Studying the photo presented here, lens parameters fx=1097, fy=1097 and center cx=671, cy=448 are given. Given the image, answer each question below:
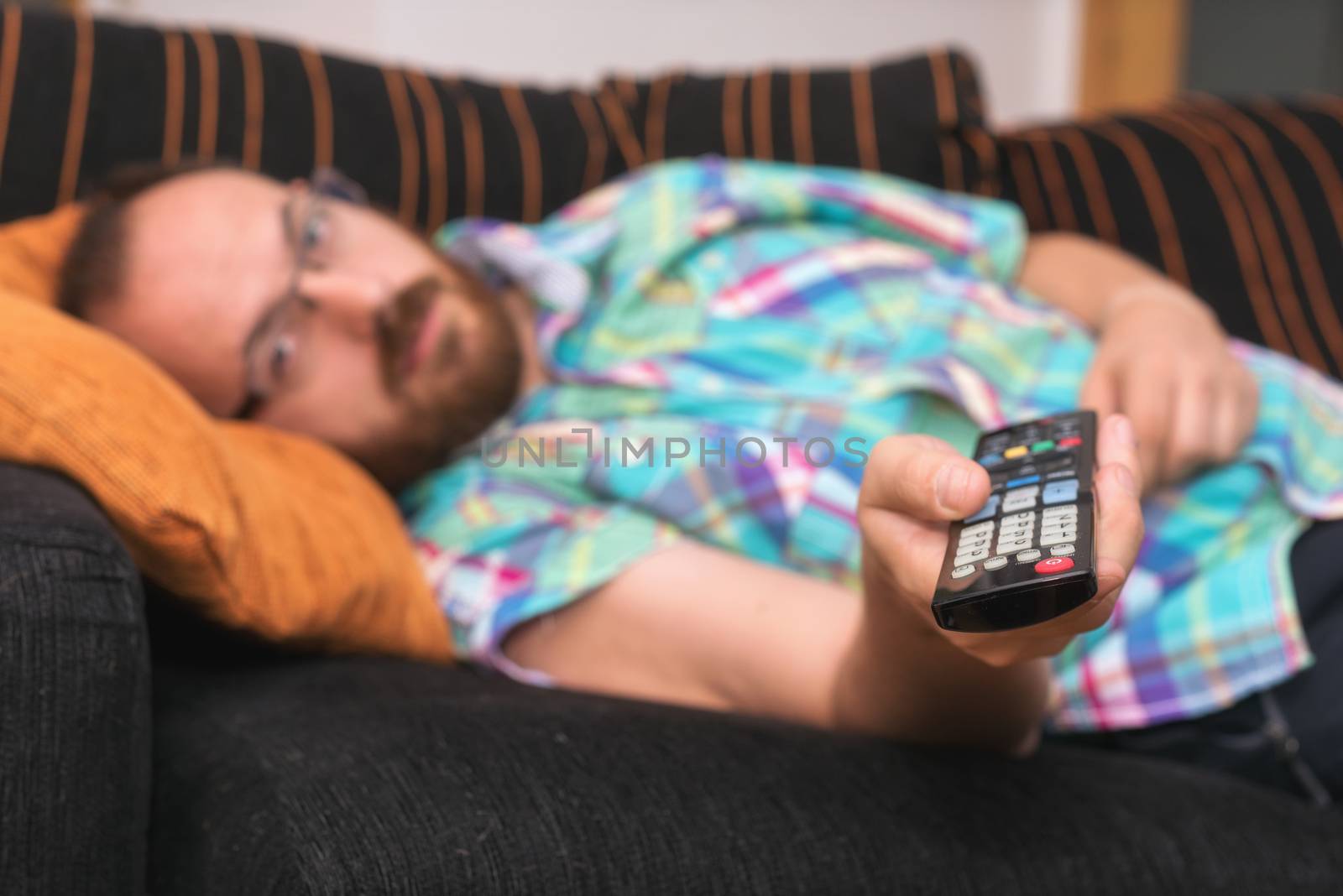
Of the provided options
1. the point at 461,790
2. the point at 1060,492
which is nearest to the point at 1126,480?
the point at 1060,492

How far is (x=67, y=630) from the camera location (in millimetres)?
448

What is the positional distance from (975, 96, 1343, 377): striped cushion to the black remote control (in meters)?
0.81

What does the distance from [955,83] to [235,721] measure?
3.31ft

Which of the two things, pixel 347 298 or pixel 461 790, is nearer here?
pixel 461 790

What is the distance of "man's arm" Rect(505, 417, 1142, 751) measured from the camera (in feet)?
1.35

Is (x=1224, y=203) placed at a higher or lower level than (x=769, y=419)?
higher

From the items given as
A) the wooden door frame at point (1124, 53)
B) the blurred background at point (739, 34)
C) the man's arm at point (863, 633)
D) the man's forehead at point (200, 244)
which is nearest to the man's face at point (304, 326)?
the man's forehead at point (200, 244)

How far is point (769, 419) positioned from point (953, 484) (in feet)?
1.31

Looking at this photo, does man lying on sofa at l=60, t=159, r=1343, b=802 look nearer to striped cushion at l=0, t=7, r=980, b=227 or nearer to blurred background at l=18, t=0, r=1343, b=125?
striped cushion at l=0, t=7, r=980, b=227

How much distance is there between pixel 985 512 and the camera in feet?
1.41

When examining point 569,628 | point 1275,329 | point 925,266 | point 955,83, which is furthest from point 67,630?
point 1275,329

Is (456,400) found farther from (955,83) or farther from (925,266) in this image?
(955,83)

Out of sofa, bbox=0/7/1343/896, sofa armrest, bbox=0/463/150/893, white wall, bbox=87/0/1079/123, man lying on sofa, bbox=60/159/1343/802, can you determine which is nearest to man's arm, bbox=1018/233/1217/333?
man lying on sofa, bbox=60/159/1343/802

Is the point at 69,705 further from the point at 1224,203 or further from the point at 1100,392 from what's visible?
the point at 1224,203
